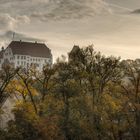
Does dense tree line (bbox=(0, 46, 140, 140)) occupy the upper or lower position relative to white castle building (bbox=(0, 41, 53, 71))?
lower

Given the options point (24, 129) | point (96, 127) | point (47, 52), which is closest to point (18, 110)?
point (24, 129)

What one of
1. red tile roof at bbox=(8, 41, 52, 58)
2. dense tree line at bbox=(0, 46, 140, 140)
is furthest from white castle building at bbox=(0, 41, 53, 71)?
dense tree line at bbox=(0, 46, 140, 140)

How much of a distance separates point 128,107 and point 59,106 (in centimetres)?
969

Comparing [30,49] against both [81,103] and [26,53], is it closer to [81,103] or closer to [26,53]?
[26,53]

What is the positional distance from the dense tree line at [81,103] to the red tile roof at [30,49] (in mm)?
127788

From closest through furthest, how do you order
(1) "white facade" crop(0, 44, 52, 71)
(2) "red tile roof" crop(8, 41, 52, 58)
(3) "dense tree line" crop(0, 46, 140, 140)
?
(3) "dense tree line" crop(0, 46, 140, 140) → (2) "red tile roof" crop(8, 41, 52, 58) → (1) "white facade" crop(0, 44, 52, 71)

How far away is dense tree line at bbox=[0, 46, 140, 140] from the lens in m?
55.2

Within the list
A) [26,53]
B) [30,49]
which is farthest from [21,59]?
[30,49]

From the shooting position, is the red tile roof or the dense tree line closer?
the dense tree line

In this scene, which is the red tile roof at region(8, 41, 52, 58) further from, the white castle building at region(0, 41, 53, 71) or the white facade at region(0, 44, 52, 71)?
the white facade at region(0, 44, 52, 71)

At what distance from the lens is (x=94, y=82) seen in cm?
5897

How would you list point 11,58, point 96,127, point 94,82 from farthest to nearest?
1. point 11,58
2. point 94,82
3. point 96,127

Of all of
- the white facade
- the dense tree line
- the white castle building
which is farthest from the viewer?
the white facade

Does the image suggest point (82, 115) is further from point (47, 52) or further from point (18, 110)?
point (47, 52)
